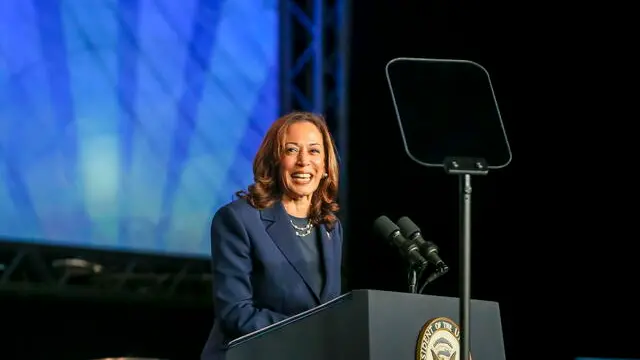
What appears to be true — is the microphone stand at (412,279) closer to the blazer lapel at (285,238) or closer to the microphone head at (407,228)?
the microphone head at (407,228)

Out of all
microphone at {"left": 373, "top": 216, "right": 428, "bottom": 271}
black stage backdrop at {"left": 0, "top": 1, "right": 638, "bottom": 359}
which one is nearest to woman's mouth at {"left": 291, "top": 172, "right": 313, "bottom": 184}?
microphone at {"left": 373, "top": 216, "right": 428, "bottom": 271}

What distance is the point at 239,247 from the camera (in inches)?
93.7

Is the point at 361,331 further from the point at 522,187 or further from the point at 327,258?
the point at 522,187

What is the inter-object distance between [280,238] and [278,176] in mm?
175

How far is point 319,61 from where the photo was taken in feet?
17.9

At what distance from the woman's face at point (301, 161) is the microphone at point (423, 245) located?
1.37 ft

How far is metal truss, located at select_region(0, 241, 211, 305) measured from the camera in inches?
184

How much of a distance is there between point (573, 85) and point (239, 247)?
3523 mm

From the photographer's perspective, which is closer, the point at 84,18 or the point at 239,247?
the point at 239,247

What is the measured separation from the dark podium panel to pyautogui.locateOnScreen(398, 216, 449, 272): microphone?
70mm

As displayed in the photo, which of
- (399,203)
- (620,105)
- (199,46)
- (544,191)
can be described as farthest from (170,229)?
(620,105)

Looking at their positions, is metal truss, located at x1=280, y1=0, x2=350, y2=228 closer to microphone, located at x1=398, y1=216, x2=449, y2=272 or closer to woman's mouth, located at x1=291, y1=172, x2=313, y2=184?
woman's mouth, located at x1=291, y1=172, x2=313, y2=184

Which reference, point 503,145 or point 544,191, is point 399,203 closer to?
point 544,191

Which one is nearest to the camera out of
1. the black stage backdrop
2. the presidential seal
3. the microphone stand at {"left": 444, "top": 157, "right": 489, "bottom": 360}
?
the microphone stand at {"left": 444, "top": 157, "right": 489, "bottom": 360}
